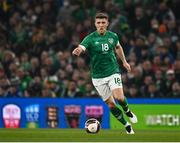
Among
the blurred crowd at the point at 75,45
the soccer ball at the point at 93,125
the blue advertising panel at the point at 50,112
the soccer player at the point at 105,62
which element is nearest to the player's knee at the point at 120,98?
the soccer player at the point at 105,62

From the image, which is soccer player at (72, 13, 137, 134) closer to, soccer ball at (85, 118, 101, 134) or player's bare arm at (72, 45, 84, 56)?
player's bare arm at (72, 45, 84, 56)

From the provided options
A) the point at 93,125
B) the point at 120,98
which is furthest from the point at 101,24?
the point at 93,125

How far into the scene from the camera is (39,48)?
2297 centimetres

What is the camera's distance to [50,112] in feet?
66.5

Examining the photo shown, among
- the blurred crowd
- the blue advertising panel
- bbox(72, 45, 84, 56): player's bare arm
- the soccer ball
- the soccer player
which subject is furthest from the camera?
the blurred crowd

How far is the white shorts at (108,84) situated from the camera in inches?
580

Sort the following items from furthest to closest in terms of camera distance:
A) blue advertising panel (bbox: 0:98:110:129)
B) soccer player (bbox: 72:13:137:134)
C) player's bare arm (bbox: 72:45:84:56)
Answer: blue advertising panel (bbox: 0:98:110:129) → soccer player (bbox: 72:13:137:134) → player's bare arm (bbox: 72:45:84:56)

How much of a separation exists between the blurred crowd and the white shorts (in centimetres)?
479

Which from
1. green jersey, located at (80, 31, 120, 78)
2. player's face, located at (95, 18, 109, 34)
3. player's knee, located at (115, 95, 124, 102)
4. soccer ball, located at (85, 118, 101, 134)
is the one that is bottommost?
soccer ball, located at (85, 118, 101, 134)

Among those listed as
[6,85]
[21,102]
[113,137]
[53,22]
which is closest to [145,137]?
[113,137]

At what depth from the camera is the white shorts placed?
14734mm

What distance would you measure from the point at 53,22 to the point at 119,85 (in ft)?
31.2

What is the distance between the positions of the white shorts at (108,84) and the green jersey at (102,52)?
3.4 inches

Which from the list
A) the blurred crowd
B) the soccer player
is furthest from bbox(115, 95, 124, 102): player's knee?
the blurred crowd
